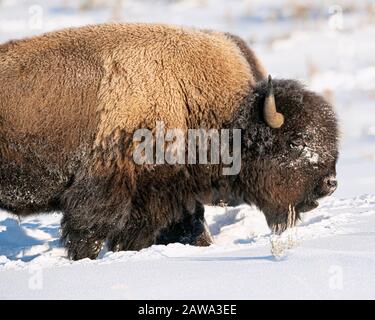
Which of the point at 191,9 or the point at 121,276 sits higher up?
the point at 121,276

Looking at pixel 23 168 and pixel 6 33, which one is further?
pixel 6 33

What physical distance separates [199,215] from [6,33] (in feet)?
36.0

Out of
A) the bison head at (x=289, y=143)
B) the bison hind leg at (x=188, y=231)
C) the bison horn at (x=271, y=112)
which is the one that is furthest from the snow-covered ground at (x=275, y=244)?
the bison horn at (x=271, y=112)

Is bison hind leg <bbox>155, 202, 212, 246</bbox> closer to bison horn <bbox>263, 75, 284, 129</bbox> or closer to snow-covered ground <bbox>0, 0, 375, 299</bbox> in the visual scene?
snow-covered ground <bbox>0, 0, 375, 299</bbox>

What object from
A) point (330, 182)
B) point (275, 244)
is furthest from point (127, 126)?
point (275, 244)

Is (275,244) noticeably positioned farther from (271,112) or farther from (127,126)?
(127,126)

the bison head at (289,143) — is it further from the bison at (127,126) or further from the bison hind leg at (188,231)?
the bison hind leg at (188,231)

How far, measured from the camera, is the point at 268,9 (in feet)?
66.0

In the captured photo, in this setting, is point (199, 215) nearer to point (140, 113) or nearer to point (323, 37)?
point (140, 113)

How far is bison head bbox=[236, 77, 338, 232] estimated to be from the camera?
6566 millimetres

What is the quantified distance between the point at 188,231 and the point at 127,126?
1286 mm

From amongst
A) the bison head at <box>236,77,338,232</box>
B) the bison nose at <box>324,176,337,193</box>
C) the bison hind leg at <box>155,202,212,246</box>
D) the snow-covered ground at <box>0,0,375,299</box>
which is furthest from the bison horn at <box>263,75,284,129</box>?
the bison hind leg at <box>155,202,212,246</box>
